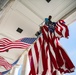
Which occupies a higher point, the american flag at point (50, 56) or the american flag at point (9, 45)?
the american flag at point (9, 45)

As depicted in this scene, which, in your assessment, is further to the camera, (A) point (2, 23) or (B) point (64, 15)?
(A) point (2, 23)

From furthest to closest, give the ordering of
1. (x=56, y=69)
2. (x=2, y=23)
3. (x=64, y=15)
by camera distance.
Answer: (x=2, y=23) → (x=64, y=15) → (x=56, y=69)

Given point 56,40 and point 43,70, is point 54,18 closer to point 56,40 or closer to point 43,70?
point 56,40

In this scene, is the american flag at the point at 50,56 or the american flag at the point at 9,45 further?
the american flag at the point at 9,45

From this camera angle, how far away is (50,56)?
10.3 ft

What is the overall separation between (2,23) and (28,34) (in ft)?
3.29

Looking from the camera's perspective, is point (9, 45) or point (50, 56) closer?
point (50, 56)

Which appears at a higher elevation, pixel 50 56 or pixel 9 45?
pixel 9 45

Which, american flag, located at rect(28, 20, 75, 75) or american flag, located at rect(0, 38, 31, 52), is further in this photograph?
american flag, located at rect(0, 38, 31, 52)

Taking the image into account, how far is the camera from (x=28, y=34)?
586cm

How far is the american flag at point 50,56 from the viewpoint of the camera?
288 centimetres

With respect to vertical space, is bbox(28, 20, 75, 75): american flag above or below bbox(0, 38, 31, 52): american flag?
below

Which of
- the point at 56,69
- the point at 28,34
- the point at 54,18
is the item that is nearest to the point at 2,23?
the point at 28,34

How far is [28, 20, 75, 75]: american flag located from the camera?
A: 2882mm
